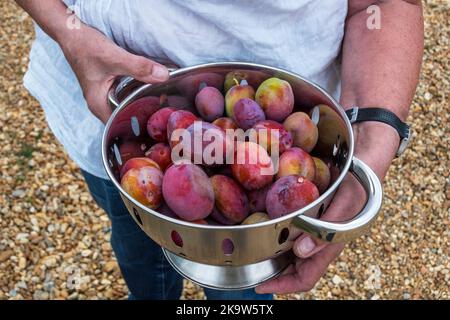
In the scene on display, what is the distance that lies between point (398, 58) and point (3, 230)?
1.49m

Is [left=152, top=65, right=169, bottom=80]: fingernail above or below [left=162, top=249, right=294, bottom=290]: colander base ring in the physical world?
above

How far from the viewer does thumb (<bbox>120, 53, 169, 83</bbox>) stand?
773 mm

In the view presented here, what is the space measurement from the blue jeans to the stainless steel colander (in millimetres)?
256

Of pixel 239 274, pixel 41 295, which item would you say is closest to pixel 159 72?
pixel 239 274

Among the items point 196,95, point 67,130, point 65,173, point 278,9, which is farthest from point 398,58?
point 65,173

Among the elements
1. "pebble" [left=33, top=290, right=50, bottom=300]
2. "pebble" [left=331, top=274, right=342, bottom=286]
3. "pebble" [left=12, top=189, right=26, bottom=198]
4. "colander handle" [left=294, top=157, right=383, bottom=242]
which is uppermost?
"colander handle" [left=294, top=157, right=383, bottom=242]

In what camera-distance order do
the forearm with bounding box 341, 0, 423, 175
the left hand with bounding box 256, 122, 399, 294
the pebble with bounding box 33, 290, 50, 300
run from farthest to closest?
1. the pebble with bounding box 33, 290, 50, 300
2. the forearm with bounding box 341, 0, 423, 175
3. the left hand with bounding box 256, 122, 399, 294

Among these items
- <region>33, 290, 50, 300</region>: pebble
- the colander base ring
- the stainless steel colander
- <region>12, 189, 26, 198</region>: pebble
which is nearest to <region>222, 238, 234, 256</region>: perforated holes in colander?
the stainless steel colander

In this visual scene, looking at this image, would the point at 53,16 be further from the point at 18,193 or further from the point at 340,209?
the point at 18,193

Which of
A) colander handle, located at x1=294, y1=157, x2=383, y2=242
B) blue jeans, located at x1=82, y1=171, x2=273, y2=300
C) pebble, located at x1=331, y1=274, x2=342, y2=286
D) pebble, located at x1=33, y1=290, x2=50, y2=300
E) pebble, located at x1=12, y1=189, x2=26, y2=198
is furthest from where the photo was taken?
pebble, located at x1=12, y1=189, x2=26, y2=198

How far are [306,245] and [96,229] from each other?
1334 mm

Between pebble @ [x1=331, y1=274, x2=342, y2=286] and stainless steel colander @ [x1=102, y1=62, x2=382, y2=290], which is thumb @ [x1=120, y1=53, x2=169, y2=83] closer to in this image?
stainless steel colander @ [x1=102, y1=62, x2=382, y2=290]

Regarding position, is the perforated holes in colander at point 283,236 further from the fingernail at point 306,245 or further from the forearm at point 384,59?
the forearm at point 384,59

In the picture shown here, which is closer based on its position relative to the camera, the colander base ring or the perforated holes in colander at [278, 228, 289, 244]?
the perforated holes in colander at [278, 228, 289, 244]
